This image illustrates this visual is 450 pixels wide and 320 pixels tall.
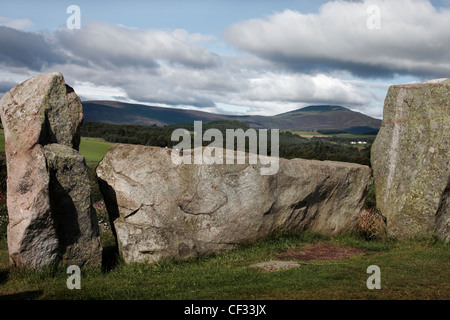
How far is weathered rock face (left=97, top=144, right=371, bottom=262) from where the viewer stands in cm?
1248

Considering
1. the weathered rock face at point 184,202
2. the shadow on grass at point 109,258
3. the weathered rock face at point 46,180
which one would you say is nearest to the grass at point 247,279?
the shadow on grass at point 109,258

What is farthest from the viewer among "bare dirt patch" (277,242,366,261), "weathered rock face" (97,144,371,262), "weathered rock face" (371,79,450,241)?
"weathered rock face" (371,79,450,241)

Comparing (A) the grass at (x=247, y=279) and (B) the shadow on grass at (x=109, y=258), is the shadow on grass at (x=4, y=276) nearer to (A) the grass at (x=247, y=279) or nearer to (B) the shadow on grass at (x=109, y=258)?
(A) the grass at (x=247, y=279)

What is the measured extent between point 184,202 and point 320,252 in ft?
15.1

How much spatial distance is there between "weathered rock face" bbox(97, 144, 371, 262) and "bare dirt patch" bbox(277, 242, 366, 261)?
997mm

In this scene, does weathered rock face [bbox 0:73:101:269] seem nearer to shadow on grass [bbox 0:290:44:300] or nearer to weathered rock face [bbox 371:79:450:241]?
shadow on grass [bbox 0:290:44:300]

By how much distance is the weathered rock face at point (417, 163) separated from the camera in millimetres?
14688

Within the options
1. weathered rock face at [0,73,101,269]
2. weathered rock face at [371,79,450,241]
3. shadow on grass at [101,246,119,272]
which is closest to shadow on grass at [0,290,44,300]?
weathered rock face at [0,73,101,269]

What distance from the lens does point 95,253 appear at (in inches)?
454

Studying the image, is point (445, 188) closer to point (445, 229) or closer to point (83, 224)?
point (445, 229)

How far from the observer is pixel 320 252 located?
44.4 feet

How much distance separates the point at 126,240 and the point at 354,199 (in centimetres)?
827

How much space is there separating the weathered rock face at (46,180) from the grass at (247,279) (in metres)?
0.61

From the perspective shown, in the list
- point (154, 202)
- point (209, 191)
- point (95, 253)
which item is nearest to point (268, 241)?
point (209, 191)
